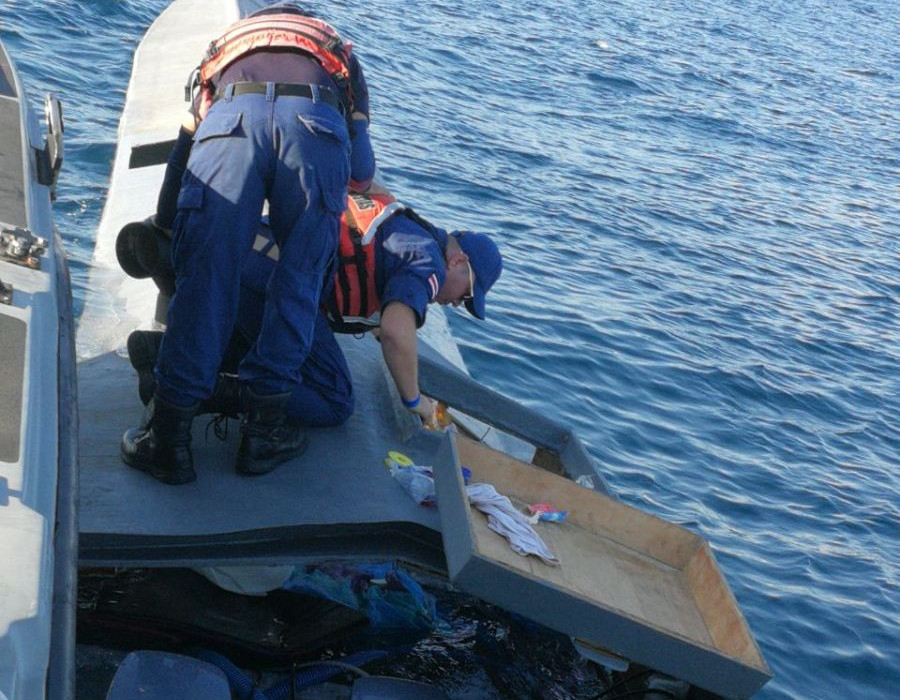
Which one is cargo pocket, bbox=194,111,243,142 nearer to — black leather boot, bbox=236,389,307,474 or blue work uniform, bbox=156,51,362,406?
blue work uniform, bbox=156,51,362,406

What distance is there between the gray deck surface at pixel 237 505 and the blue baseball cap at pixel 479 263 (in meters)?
0.59

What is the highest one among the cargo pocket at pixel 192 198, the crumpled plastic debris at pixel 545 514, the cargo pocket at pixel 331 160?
the cargo pocket at pixel 331 160

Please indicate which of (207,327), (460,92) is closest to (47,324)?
(207,327)

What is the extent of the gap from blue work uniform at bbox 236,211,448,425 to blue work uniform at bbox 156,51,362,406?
0.26 metres

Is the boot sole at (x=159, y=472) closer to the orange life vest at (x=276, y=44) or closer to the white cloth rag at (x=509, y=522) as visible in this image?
the white cloth rag at (x=509, y=522)

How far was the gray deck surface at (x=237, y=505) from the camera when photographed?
3721mm

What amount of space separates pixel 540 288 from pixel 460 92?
4.04 m

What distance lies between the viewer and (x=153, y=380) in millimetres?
4086

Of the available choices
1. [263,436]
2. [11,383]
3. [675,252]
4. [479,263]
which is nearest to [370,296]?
[479,263]

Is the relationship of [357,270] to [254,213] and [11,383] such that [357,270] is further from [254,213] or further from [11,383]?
[11,383]

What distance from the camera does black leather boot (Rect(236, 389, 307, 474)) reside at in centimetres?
400

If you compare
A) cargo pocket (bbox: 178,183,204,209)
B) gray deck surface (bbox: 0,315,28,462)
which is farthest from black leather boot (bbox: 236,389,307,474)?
gray deck surface (bbox: 0,315,28,462)

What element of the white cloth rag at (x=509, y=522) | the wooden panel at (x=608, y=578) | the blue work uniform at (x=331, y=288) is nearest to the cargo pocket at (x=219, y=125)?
the blue work uniform at (x=331, y=288)

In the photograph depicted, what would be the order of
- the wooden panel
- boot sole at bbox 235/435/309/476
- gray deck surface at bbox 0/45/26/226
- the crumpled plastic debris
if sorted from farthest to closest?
the crumpled plastic debris
boot sole at bbox 235/435/309/476
gray deck surface at bbox 0/45/26/226
the wooden panel
